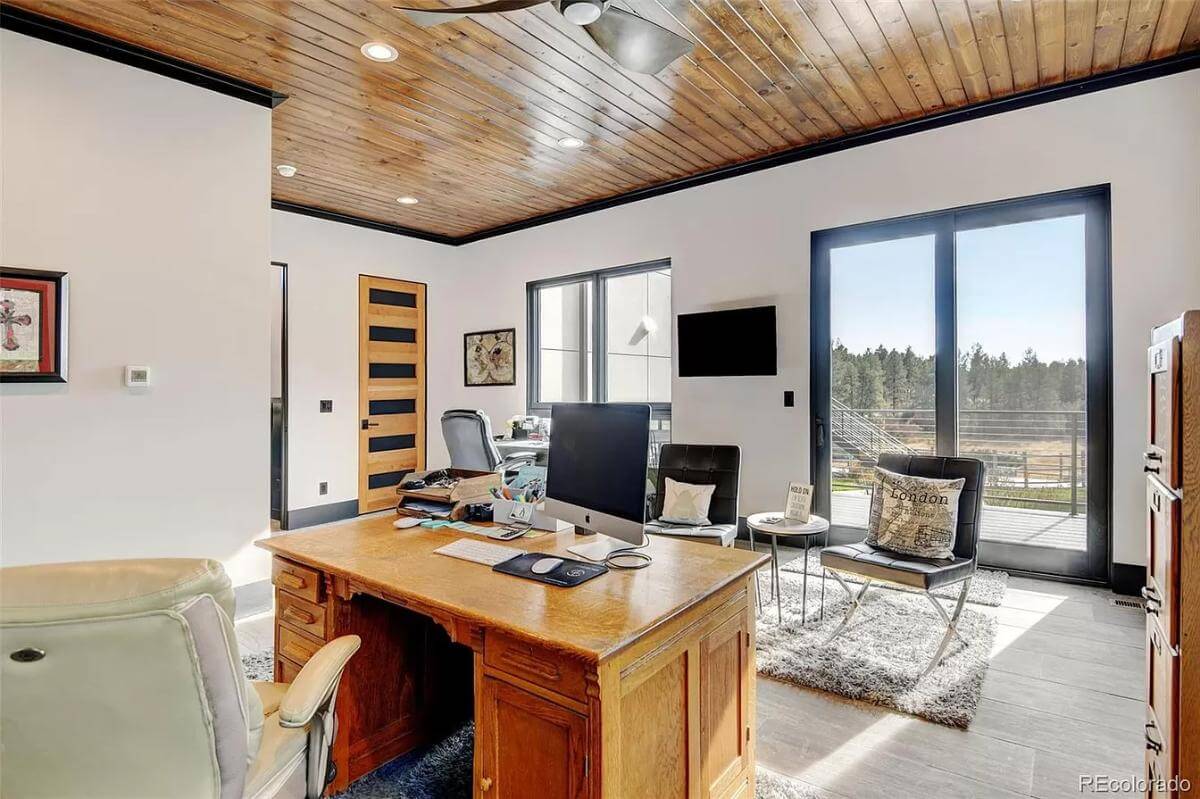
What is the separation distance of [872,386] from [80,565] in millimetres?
4382

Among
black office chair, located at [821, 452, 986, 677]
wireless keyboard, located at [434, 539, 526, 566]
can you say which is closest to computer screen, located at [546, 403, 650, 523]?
wireless keyboard, located at [434, 539, 526, 566]

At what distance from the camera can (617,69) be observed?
132 inches

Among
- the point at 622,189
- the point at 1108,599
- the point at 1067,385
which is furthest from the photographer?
the point at 622,189

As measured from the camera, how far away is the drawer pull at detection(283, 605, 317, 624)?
193cm

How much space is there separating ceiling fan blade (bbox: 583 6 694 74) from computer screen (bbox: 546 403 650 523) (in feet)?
4.97

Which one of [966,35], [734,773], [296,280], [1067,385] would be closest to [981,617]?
[1067,385]

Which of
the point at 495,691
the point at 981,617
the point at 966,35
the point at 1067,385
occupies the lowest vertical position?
the point at 981,617

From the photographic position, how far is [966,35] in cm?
303

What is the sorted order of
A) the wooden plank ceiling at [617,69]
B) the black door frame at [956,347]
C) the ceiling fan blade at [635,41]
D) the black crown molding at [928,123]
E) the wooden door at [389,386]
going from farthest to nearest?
the wooden door at [389,386] → the black door frame at [956,347] → the black crown molding at [928,123] → the wooden plank ceiling at [617,69] → the ceiling fan blade at [635,41]

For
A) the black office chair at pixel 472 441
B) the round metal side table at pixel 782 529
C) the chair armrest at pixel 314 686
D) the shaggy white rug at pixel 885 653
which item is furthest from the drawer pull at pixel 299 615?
the black office chair at pixel 472 441

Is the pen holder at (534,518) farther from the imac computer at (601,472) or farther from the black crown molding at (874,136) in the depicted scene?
the black crown molding at (874,136)

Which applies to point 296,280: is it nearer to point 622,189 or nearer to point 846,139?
point 622,189

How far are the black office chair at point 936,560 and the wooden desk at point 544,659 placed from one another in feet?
4.15

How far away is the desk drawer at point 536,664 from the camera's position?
1.27 metres
